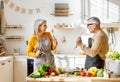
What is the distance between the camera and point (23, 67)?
5891 millimetres

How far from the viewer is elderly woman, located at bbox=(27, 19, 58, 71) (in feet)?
13.4

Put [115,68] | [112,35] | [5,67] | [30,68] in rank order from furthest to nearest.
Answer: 1. [112,35]
2. [30,68]
3. [5,67]
4. [115,68]

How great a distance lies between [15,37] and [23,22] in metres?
0.41

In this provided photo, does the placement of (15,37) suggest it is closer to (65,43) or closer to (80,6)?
(65,43)

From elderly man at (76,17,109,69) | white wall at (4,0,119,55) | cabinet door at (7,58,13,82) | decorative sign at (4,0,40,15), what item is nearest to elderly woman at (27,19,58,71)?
elderly man at (76,17,109,69)

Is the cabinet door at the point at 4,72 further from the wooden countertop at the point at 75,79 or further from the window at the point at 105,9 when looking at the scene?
the window at the point at 105,9

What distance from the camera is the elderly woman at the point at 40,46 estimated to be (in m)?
4.07

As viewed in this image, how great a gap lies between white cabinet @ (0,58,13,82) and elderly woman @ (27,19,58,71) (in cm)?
100

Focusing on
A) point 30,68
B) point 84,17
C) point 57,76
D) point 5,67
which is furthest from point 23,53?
point 57,76

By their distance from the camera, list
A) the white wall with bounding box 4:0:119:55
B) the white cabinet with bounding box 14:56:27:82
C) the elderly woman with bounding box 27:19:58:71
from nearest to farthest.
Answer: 1. the elderly woman with bounding box 27:19:58:71
2. the white cabinet with bounding box 14:56:27:82
3. the white wall with bounding box 4:0:119:55

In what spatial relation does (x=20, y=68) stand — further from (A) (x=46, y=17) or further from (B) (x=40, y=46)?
(B) (x=40, y=46)

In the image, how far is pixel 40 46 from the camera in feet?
13.7

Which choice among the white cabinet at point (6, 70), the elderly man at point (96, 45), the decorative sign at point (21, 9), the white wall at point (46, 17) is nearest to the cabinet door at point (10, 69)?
the white cabinet at point (6, 70)

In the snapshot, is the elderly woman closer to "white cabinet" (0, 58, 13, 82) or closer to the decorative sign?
"white cabinet" (0, 58, 13, 82)
